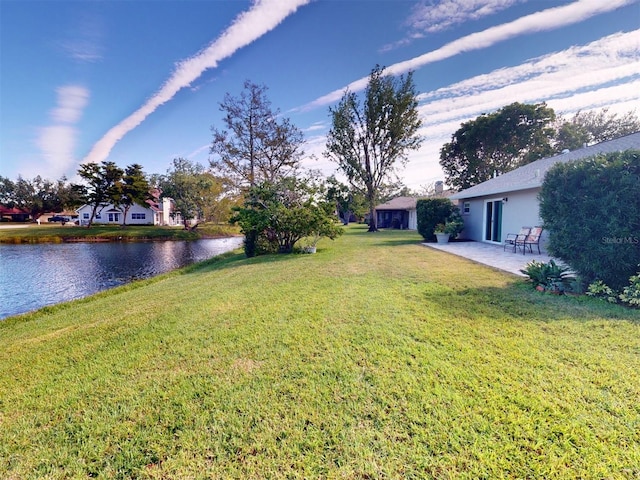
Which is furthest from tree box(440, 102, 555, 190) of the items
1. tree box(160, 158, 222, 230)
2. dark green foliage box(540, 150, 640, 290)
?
tree box(160, 158, 222, 230)

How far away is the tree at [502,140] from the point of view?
26312 millimetres

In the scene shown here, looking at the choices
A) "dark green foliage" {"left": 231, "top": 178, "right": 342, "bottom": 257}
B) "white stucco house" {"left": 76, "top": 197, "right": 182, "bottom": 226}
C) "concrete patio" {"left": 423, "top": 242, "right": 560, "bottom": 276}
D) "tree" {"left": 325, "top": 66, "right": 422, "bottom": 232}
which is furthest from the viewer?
"white stucco house" {"left": 76, "top": 197, "right": 182, "bottom": 226}

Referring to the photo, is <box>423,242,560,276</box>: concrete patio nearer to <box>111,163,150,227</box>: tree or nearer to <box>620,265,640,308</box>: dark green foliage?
<box>620,265,640,308</box>: dark green foliage

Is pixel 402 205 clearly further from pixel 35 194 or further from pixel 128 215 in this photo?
pixel 35 194

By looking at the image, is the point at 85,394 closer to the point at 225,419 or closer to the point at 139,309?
the point at 225,419

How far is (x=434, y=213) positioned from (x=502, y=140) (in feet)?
64.9

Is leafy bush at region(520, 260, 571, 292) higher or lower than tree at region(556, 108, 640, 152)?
lower

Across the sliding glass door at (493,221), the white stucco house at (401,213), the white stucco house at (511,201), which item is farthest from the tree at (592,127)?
the sliding glass door at (493,221)

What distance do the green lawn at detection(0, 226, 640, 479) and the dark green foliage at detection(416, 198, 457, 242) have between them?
10.0 m

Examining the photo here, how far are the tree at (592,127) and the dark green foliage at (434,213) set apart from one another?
2152 cm

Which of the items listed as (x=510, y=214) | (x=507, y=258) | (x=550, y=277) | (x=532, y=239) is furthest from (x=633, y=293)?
(x=510, y=214)

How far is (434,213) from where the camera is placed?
14164 millimetres

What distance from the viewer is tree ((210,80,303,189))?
21.8m

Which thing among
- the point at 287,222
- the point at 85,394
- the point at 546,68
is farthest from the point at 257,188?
the point at 546,68
